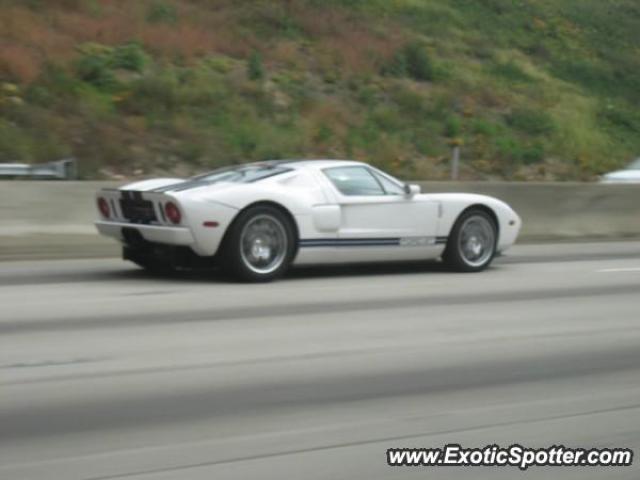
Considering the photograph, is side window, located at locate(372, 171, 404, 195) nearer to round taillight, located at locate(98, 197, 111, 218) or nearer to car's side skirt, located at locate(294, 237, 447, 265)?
car's side skirt, located at locate(294, 237, 447, 265)

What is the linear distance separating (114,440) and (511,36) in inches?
1440

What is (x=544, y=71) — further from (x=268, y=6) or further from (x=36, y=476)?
(x=36, y=476)

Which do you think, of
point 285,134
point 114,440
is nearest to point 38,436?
point 114,440

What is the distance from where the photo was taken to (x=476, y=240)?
13.3 m

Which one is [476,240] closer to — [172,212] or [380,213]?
[380,213]

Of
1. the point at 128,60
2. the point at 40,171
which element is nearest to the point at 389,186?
the point at 40,171

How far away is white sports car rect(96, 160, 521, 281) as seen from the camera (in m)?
11.1

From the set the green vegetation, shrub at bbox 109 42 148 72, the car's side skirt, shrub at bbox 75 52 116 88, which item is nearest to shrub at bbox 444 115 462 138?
the green vegetation

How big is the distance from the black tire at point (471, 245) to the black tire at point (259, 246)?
2.27 m

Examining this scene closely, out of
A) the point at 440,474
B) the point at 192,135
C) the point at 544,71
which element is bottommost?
the point at 440,474

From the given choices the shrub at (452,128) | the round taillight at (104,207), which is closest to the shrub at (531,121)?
the shrub at (452,128)

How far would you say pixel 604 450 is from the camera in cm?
587

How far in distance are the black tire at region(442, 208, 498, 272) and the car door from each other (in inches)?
13.8

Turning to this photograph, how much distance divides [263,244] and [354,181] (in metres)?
1.44
